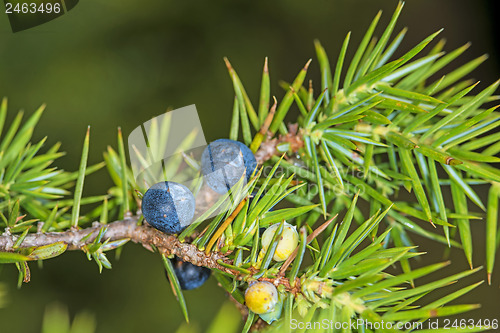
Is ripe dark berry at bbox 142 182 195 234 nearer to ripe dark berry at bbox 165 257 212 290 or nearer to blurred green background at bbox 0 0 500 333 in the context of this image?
ripe dark berry at bbox 165 257 212 290

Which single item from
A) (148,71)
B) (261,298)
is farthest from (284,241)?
(148,71)

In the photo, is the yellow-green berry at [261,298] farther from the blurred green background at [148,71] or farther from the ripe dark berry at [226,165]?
the blurred green background at [148,71]

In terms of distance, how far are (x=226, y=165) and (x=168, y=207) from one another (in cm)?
8

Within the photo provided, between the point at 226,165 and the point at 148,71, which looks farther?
the point at 148,71

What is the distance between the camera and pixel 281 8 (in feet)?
5.24

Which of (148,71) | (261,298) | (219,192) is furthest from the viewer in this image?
(148,71)

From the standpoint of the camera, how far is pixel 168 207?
17.5 inches

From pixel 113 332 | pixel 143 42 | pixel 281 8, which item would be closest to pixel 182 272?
pixel 113 332

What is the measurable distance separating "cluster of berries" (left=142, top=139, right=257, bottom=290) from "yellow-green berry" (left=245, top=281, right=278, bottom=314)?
0.11 m

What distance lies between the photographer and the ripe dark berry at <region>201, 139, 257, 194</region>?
493mm

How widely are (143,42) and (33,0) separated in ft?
2.34

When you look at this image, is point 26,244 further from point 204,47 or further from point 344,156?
point 204,47

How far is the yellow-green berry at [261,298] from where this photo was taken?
403 mm

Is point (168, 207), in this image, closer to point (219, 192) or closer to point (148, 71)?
point (219, 192)
